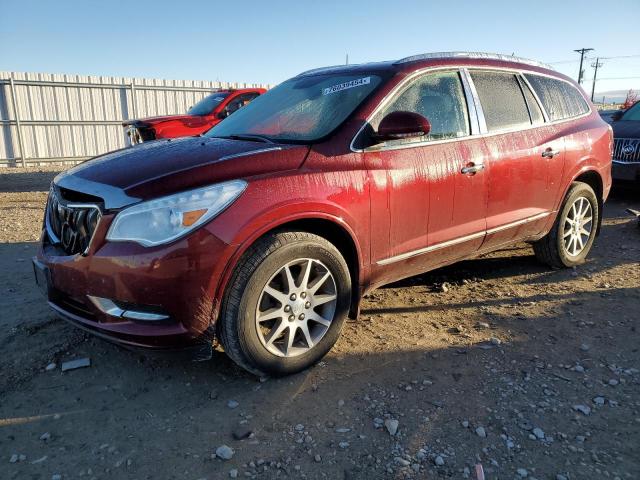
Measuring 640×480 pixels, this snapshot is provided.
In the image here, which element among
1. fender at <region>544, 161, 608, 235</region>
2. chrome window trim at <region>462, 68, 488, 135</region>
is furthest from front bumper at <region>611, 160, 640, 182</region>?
chrome window trim at <region>462, 68, 488, 135</region>

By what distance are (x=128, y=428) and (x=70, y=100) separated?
15.8 metres

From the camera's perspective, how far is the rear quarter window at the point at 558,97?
13.9 ft

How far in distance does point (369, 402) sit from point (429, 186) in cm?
146

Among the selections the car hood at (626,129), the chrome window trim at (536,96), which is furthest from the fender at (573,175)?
the car hood at (626,129)

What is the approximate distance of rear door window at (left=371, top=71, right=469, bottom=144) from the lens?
10.8 feet

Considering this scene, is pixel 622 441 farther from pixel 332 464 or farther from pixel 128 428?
pixel 128 428

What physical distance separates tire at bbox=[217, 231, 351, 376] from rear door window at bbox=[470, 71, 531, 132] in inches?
70.5

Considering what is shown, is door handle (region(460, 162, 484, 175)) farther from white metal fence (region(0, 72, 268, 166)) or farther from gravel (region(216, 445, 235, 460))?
white metal fence (region(0, 72, 268, 166))

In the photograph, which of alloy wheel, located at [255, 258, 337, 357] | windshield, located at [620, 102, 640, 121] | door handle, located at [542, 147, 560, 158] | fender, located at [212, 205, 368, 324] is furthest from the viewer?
windshield, located at [620, 102, 640, 121]

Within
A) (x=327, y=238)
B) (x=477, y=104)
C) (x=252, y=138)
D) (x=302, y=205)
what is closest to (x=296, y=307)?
(x=327, y=238)

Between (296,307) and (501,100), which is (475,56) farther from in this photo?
(296,307)

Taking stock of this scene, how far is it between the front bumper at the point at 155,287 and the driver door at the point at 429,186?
111 centimetres

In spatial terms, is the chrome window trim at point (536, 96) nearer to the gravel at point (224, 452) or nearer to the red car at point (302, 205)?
the red car at point (302, 205)

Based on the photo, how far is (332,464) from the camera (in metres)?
2.17
